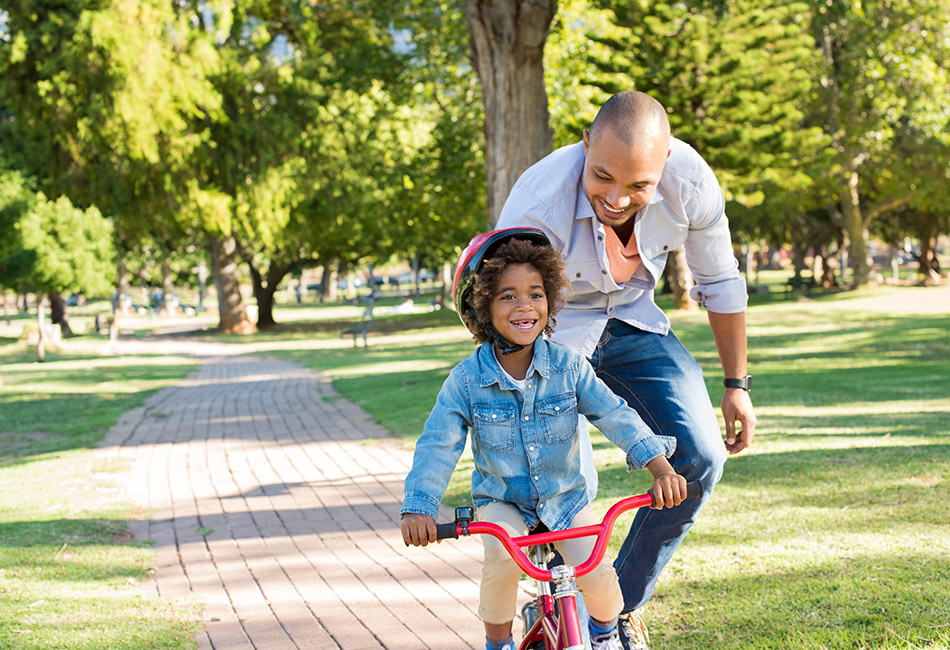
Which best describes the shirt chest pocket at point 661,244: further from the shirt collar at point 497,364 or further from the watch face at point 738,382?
the shirt collar at point 497,364

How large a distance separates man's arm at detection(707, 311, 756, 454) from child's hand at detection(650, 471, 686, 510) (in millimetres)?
981

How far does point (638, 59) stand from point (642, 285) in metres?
22.8

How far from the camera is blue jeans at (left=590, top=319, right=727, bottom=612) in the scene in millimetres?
3287

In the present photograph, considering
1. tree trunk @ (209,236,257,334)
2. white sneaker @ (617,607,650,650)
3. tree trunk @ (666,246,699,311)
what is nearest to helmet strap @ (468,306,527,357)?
white sneaker @ (617,607,650,650)

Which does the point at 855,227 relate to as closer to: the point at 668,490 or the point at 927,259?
the point at 927,259

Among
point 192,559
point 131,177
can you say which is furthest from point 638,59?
point 192,559

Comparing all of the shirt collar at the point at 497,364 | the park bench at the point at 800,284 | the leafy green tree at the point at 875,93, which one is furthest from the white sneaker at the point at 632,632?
the park bench at the point at 800,284

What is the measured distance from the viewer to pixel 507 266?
111 inches

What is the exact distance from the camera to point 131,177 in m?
27.5

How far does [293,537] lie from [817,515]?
120 inches

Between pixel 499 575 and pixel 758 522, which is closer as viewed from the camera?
pixel 499 575

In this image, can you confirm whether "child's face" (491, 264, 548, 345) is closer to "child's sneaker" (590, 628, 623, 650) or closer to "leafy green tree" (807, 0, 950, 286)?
"child's sneaker" (590, 628, 623, 650)

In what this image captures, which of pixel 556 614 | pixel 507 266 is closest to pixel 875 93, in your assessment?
pixel 507 266

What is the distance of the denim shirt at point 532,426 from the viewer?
2.78m
